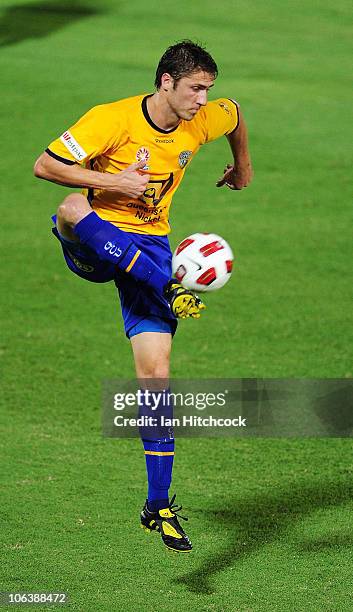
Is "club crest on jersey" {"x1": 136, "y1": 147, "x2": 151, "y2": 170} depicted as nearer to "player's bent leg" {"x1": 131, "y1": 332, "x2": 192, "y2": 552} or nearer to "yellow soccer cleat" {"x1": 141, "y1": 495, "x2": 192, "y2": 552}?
"player's bent leg" {"x1": 131, "y1": 332, "x2": 192, "y2": 552}

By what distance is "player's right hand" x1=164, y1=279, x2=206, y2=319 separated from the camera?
6.50 meters

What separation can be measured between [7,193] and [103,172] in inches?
393

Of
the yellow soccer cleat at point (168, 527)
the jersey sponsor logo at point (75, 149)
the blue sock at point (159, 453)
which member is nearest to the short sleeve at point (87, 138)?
the jersey sponsor logo at point (75, 149)

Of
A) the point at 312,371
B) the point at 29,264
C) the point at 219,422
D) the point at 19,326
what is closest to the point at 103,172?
the point at 219,422

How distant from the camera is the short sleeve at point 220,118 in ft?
23.8

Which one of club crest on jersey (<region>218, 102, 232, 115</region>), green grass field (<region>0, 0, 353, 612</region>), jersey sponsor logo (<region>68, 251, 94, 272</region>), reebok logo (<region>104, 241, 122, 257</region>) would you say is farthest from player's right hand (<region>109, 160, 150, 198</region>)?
green grass field (<region>0, 0, 353, 612</region>)

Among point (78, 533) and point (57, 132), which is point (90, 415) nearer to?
point (78, 533)

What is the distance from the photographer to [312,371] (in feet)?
37.0

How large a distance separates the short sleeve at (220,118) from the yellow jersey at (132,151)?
0.17ft

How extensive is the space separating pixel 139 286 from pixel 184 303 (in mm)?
552

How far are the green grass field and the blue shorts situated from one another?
1748 mm

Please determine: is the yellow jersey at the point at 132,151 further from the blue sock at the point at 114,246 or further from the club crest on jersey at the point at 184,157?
the blue sock at the point at 114,246

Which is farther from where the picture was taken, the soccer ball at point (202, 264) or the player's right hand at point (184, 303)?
the soccer ball at point (202, 264)

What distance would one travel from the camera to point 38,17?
23.3 metres
